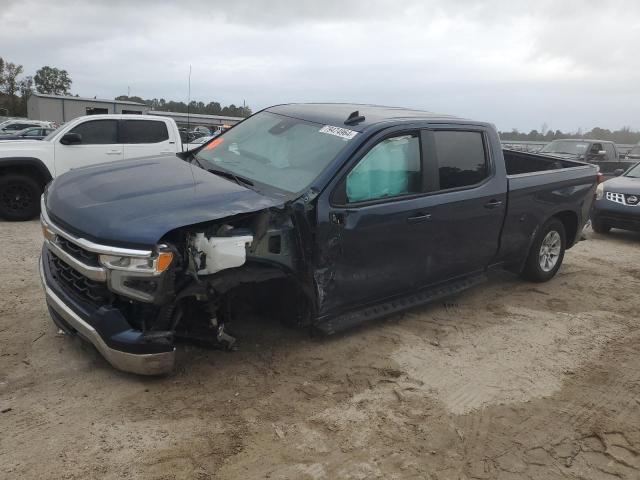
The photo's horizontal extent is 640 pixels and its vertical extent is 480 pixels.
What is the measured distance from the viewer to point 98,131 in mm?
9047

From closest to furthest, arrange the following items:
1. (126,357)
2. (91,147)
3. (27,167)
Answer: (126,357) < (27,167) < (91,147)

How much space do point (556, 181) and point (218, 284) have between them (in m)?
4.15

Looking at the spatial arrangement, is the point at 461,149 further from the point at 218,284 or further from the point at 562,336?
the point at 218,284

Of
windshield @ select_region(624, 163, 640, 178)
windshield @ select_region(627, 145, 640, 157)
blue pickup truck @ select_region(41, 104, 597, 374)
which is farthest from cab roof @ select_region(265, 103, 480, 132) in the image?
windshield @ select_region(627, 145, 640, 157)

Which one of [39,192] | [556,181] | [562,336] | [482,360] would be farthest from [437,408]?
[39,192]

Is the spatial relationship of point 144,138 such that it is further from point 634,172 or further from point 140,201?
point 634,172

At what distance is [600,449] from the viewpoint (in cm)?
303

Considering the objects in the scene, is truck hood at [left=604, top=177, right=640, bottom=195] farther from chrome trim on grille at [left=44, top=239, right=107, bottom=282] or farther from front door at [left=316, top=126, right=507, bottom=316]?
chrome trim on grille at [left=44, top=239, right=107, bottom=282]

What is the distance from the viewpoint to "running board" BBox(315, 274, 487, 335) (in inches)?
153

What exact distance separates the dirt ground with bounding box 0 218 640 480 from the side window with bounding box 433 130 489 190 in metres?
1.29

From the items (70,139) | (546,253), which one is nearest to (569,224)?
(546,253)

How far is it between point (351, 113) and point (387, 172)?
0.64 metres

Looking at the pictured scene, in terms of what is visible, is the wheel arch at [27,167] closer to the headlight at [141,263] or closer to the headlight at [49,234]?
the headlight at [49,234]

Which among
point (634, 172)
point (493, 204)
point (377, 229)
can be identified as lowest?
point (377, 229)
